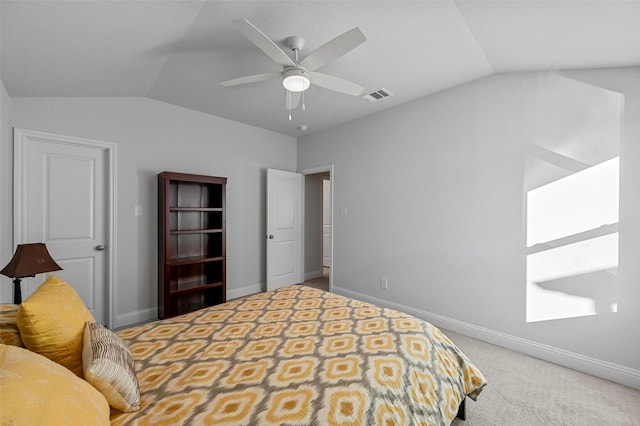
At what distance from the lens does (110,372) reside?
102 centimetres

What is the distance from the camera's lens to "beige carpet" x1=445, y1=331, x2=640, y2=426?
5.78ft

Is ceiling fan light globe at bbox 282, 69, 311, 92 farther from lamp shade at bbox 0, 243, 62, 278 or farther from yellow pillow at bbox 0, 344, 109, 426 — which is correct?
lamp shade at bbox 0, 243, 62, 278

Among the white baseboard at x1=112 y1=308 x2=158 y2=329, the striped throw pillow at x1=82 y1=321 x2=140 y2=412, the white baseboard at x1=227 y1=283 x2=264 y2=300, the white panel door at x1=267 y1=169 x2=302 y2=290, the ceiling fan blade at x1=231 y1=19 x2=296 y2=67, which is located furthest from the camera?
the white panel door at x1=267 y1=169 x2=302 y2=290

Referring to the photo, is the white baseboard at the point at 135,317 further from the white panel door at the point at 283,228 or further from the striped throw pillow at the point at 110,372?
the striped throw pillow at the point at 110,372

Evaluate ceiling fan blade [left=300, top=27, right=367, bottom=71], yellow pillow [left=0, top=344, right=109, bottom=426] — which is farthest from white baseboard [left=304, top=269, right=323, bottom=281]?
yellow pillow [left=0, top=344, right=109, bottom=426]

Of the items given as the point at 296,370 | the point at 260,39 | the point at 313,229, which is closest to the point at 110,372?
the point at 296,370

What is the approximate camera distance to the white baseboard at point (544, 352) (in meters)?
2.14

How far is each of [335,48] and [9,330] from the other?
221cm

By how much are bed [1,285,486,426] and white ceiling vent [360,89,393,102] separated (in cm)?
241

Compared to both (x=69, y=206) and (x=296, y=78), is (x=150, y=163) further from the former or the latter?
(x=296, y=78)

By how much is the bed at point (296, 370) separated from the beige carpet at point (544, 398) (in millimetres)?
433

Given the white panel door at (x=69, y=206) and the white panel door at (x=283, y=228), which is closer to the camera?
the white panel door at (x=69, y=206)

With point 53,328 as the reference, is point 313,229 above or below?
above

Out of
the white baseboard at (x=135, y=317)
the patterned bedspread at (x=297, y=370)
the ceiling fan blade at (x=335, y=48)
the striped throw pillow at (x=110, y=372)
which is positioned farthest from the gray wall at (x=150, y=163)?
the ceiling fan blade at (x=335, y=48)
